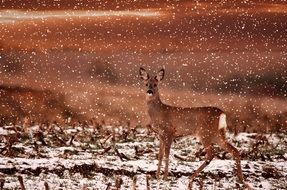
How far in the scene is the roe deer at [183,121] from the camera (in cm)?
1872

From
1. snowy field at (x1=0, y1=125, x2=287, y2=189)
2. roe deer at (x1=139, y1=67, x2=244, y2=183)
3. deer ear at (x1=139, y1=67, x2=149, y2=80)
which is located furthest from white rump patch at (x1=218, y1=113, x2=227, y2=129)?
deer ear at (x1=139, y1=67, x2=149, y2=80)

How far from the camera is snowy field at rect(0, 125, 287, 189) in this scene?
15539mm

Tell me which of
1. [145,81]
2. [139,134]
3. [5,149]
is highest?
[145,81]

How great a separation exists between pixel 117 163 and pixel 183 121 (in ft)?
7.80

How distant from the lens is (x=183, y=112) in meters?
19.4

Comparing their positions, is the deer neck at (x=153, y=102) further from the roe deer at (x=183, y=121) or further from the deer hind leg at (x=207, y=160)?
the deer hind leg at (x=207, y=160)

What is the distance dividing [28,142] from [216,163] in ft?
20.5

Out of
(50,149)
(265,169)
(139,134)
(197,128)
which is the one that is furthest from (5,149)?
(139,134)

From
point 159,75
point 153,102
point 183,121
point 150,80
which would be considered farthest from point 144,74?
point 183,121

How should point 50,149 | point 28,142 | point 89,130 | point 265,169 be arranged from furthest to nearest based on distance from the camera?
1. point 89,130
2. point 28,142
3. point 50,149
4. point 265,169

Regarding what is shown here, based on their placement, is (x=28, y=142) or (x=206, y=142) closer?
(x=206, y=142)

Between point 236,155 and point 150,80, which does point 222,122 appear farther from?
point 150,80

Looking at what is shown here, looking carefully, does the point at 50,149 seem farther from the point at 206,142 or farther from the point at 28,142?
the point at 206,142

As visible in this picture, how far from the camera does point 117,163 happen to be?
17.9 m
